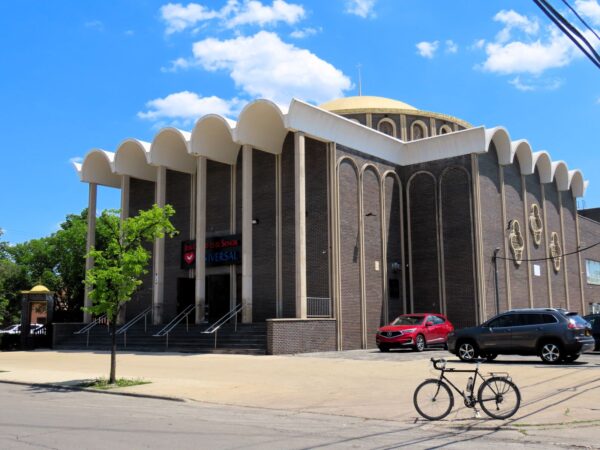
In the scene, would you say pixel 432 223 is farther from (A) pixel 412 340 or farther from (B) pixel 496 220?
(A) pixel 412 340

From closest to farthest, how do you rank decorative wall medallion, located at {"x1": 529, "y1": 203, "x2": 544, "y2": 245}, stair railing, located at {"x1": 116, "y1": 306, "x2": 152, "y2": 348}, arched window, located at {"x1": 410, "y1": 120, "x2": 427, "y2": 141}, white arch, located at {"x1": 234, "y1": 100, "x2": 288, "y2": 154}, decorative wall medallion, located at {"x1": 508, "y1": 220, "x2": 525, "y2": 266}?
1. white arch, located at {"x1": 234, "y1": 100, "x2": 288, "y2": 154}
2. stair railing, located at {"x1": 116, "y1": 306, "x2": 152, "y2": 348}
3. decorative wall medallion, located at {"x1": 508, "y1": 220, "x2": 525, "y2": 266}
4. decorative wall medallion, located at {"x1": 529, "y1": 203, "x2": 544, "y2": 245}
5. arched window, located at {"x1": 410, "y1": 120, "x2": 427, "y2": 141}

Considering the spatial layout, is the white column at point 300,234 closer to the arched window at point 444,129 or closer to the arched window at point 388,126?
the arched window at point 388,126

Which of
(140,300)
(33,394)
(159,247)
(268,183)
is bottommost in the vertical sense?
(33,394)

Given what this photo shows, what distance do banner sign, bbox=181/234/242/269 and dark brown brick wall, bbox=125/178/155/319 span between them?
8.95 ft

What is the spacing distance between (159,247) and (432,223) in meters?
13.9

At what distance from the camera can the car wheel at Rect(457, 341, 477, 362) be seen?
18.5m

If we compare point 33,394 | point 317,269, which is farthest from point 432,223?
point 33,394

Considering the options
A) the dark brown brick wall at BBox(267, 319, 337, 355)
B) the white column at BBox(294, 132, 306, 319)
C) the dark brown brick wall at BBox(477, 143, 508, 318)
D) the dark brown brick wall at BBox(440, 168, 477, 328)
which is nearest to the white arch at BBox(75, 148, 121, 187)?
the white column at BBox(294, 132, 306, 319)

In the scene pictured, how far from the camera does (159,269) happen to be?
31562 millimetres

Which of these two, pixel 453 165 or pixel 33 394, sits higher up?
pixel 453 165

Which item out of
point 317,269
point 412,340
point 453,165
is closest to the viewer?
point 412,340

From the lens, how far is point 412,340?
893 inches

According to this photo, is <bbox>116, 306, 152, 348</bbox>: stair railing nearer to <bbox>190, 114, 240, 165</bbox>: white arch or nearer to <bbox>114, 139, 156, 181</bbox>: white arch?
<bbox>114, 139, 156, 181</bbox>: white arch

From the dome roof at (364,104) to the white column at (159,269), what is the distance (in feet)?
35.9
